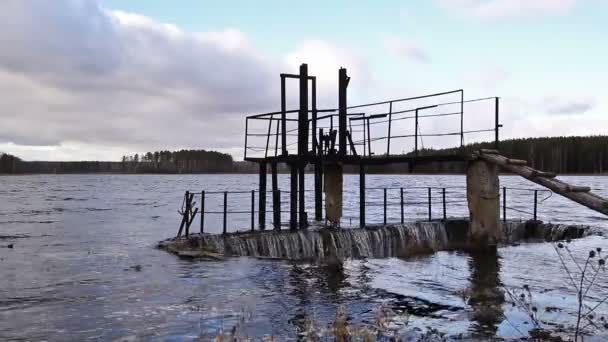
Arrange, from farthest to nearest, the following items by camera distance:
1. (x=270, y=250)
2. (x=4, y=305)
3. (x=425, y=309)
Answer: (x=270, y=250)
(x=4, y=305)
(x=425, y=309)

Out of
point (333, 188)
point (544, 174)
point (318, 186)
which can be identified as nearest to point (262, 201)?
point (333, 188)

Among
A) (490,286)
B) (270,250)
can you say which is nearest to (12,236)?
(270,250)

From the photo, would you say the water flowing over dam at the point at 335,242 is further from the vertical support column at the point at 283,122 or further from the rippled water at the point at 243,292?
the vertical support column at the point at 283,122

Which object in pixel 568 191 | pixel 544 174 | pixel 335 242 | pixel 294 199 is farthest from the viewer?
pixel 294 199

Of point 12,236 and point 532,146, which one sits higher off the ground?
point 532,146

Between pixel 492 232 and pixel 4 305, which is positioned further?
pixel 492 232

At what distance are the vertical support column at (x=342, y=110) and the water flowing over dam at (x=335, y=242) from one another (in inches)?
120

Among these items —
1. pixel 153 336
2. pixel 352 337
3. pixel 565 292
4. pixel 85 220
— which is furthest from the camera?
pixel 85 220

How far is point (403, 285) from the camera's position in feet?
43.1

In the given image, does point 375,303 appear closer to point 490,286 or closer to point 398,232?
point 490,286

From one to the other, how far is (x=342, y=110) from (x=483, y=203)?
5.63 metres

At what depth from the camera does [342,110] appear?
65.5 feet

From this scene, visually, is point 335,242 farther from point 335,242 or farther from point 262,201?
point 262,201

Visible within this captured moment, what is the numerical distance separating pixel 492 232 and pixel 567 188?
8.82m
